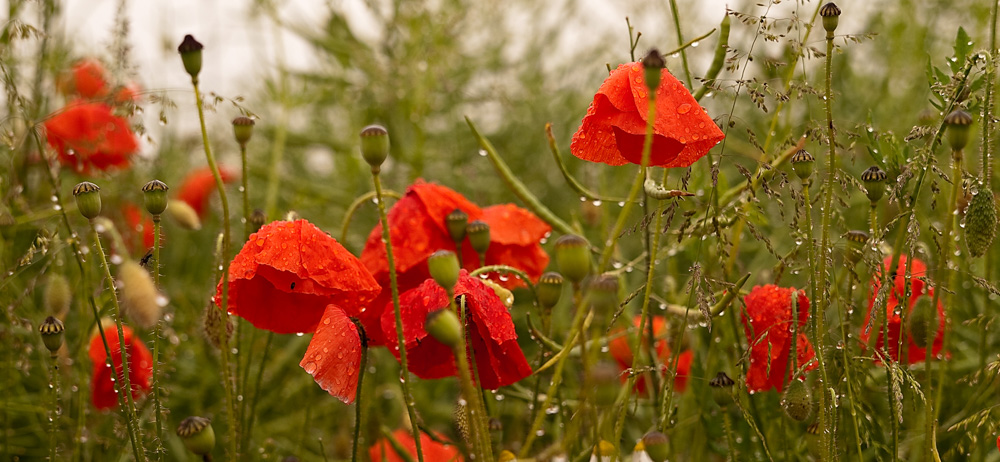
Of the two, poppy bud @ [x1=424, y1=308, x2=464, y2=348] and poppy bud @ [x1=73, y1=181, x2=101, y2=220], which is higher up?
poppy bud @ [x1=73, y1=181, x2=101, y2=220]

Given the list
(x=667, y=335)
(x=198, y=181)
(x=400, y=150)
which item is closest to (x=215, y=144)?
(x=198, y=181)

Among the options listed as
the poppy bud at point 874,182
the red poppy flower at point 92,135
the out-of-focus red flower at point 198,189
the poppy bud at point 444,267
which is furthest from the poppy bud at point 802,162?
the out-of-focus red flower at point 198,189

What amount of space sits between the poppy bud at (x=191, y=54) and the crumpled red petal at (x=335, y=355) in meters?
0.21

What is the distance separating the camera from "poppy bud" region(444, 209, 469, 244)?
32.0 inches

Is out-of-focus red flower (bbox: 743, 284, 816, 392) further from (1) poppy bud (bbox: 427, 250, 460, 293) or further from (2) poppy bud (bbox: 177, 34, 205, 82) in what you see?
(2) poppy bud (bbox: 177, 34, 205, 82)

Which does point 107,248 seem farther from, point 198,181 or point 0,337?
point 198,181

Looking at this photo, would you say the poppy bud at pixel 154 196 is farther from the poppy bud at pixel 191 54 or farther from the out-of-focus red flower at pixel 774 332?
the out-of-focus red flower at pixel 774 332

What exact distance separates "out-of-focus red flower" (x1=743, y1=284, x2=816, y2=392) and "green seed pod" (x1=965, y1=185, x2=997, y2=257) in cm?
14

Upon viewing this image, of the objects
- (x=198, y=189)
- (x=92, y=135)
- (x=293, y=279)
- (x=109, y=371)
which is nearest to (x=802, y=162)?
(x=293, y=279)

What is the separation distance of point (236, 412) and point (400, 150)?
2.52 ft

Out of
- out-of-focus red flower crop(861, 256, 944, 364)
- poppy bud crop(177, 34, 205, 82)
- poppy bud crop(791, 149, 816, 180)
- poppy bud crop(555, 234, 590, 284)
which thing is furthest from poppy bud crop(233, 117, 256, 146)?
out-of-focus red flower crop(861, 256, 944, 364)

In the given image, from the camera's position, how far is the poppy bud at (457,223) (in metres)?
0.81

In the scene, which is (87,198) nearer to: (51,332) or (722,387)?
(51,332)

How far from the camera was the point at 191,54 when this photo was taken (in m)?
0.67
